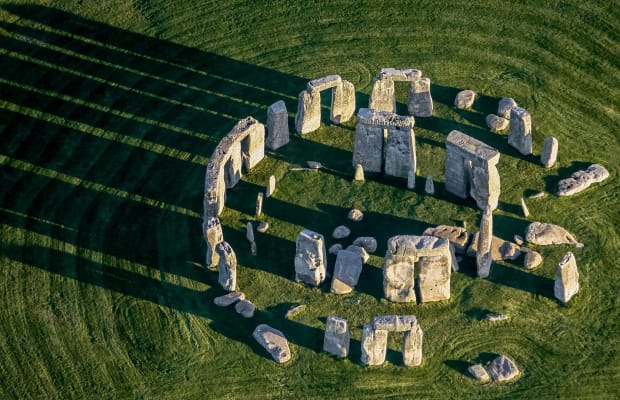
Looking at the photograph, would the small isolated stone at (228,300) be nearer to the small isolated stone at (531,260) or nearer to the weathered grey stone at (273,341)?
the weathered grey stone at (273,341)

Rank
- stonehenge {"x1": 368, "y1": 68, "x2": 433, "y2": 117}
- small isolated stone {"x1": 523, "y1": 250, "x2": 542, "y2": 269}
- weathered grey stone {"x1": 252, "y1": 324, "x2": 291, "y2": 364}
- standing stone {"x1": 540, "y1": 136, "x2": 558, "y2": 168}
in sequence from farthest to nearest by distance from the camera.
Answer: stonehenge {"x1": 368, "y1": 68, "x2": 433, "y2": 117}
standing stone {"x1": 540, "y1": 136, "x2": 558, "y2": 168}
small isolated stone {"x1": 523, "y1": 250, "x2": 542, "y2": 269}
weathered grey stone {"x1": 252, "y1": 324, "x2": 291, "y2": 364}

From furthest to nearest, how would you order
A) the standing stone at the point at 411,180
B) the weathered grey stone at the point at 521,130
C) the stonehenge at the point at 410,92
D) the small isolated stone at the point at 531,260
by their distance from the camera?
the stonehenge at the point at 410,92, the weathered grey stone at the point at 521,130, the standing stone at the point at 411,180, the small isolated stone at the point at 531,260

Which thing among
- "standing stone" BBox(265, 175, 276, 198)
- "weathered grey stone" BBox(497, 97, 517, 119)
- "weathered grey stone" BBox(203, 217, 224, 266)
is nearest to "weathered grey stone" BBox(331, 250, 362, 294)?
"weathered grey stone" BBox(203, 217, 224, 266)

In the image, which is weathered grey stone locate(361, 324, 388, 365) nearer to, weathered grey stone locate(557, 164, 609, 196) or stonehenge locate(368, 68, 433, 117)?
weathered grey stone locate(557, 164, 609, 196)

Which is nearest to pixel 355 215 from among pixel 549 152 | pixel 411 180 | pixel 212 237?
pixel 411 180

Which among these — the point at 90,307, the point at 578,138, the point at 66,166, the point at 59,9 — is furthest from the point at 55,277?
the point at 578,138

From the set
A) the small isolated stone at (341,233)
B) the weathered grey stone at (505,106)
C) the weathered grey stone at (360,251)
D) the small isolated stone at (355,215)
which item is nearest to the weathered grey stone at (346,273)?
the weathered grey stone at (360,251)

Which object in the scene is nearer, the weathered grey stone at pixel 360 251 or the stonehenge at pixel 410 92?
the weathered grey stone at pixel 360 251
